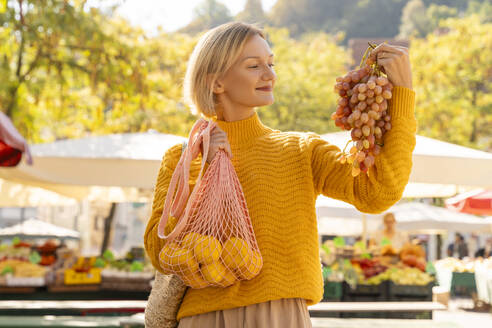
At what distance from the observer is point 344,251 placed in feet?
35.5

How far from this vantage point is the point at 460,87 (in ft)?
79.2

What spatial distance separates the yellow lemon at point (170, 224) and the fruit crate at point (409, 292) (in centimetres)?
753

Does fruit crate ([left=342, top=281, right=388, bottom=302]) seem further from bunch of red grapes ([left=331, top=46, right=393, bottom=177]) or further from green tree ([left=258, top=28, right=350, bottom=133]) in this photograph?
green tree ([left=258, top=28, right=350, bottom=133])

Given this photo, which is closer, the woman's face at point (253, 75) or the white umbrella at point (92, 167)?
the woman's face at point (253, 75)

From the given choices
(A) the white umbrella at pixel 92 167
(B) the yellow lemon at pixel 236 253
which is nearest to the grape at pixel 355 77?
(B) the yellow lemon at pixel 236 253

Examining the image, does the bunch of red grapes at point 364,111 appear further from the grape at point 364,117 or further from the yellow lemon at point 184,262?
the yellow lemon at point 184,262

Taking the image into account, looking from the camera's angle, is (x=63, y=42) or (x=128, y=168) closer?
(x=128, y=168)

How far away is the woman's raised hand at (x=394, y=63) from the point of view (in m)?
2.17

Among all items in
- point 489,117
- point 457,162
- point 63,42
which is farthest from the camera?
point 489,117

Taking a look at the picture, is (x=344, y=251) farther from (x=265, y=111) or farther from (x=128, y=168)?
(x=265, y=111)

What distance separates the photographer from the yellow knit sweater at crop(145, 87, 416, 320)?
2172 mm

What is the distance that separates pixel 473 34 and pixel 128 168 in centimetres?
1950

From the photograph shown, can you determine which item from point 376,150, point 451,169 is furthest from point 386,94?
point 451,169

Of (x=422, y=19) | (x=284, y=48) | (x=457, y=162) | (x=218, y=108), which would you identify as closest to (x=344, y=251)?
(x=457, y=162)
